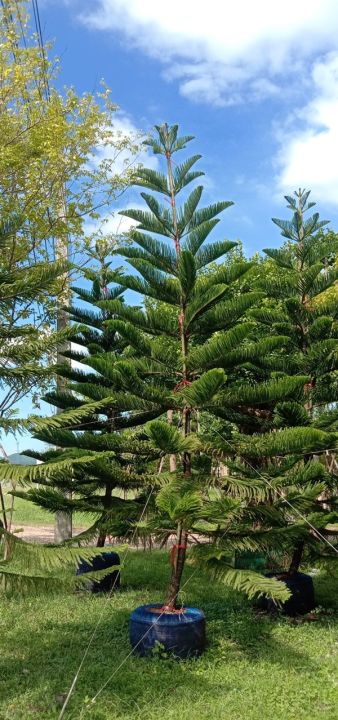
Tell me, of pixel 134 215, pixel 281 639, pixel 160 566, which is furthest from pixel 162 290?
pixel 160 566

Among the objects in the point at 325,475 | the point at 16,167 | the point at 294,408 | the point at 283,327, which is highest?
the point at 16,167

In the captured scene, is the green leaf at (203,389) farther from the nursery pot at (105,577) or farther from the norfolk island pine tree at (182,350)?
the nursery pot at (105,577)

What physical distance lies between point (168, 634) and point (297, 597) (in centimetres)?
195

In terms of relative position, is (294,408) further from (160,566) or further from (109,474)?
(160,566)

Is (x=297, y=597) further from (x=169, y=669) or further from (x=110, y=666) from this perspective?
(x=110, y=666)

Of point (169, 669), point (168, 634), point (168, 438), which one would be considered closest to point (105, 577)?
point (168, 634)

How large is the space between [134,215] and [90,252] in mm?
3650

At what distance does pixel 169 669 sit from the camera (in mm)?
4086

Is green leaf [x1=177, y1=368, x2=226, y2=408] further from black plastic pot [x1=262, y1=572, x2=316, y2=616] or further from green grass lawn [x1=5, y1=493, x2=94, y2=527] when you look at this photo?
green grass lawn [x1=5, y1=493, x2=94, y2=527]

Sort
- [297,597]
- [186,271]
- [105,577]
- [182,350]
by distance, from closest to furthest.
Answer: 1. [186,271]
2. [182,350]
3. [297,597]
4. [105,577]

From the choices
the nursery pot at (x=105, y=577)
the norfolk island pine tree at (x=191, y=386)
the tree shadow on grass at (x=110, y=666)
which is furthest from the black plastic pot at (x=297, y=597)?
the nursery pot at (x=105, y=577)

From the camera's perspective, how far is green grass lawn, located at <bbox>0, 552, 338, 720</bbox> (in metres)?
3.48

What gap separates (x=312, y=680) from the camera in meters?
3.98

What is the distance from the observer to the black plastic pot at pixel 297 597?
19.1 feet
